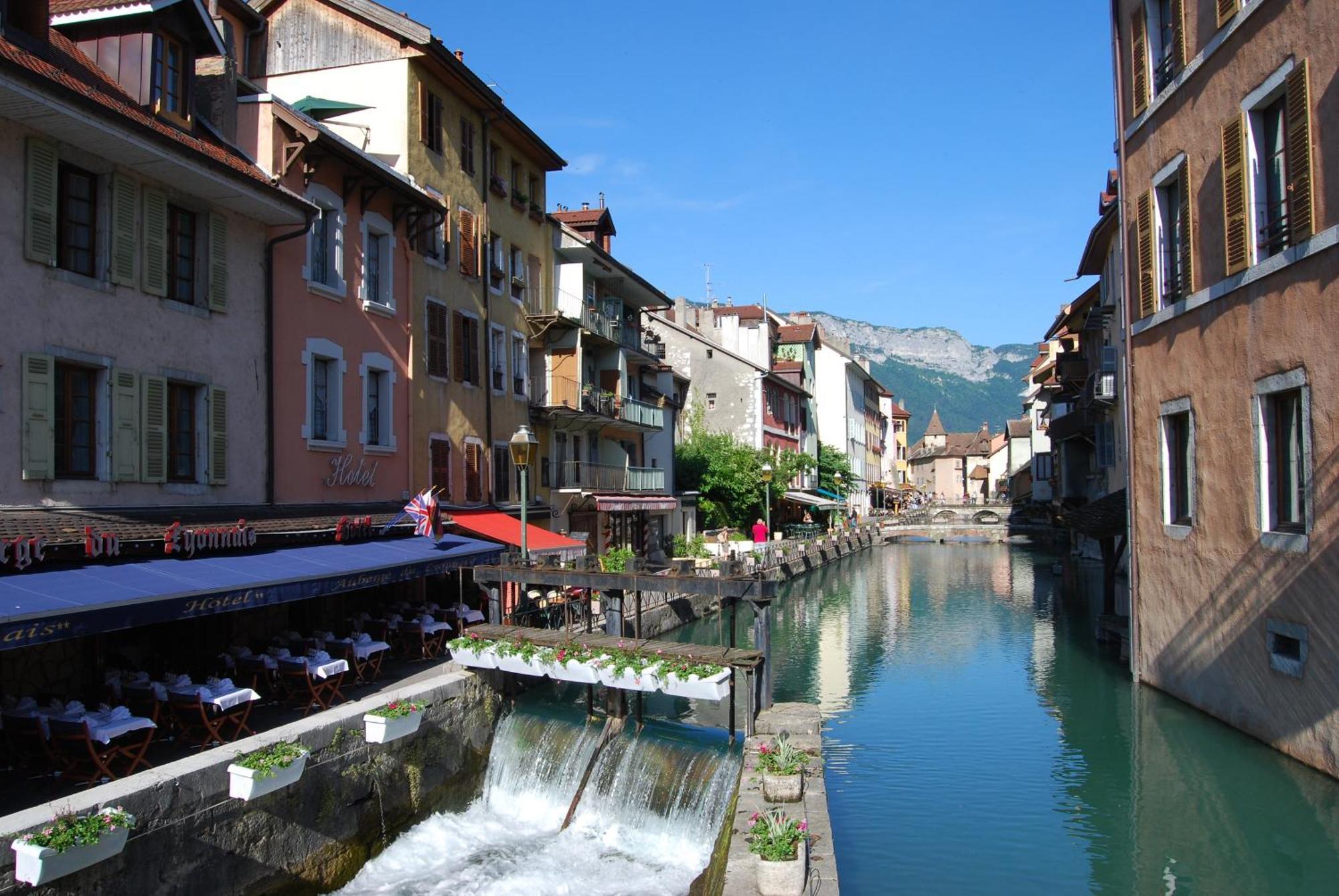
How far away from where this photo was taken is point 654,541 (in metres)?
40.8

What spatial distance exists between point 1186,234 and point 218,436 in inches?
628

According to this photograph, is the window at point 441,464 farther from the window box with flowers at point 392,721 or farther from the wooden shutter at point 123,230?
the window box with flowers at point 392,721

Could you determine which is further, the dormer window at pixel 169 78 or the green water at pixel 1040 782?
the dormer window at pixel 169 78

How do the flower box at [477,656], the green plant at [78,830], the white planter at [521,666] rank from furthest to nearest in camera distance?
the flower box at [477,656] < the white planter at [521,666] < the green plant at [78,830]

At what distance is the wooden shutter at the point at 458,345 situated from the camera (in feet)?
78.1

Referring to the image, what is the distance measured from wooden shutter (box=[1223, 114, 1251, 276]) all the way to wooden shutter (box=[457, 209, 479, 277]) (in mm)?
16611

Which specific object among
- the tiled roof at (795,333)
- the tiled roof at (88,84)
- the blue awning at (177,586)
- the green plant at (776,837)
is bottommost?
the green plant at (776,837)

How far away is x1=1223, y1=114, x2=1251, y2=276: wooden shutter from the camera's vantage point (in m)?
13.9

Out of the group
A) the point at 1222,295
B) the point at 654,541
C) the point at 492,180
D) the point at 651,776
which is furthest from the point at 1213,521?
the point at 654,541

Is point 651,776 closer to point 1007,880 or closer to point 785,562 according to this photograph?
point 1007,880

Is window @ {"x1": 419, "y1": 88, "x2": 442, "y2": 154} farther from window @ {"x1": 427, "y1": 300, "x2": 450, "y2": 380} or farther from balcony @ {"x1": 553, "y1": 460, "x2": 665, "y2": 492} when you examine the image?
balcony @ {"x1": 553, "y1": 460, "x2": 665, "y2": 492}

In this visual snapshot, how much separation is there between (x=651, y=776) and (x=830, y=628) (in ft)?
60.1

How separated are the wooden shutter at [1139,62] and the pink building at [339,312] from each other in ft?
46.3

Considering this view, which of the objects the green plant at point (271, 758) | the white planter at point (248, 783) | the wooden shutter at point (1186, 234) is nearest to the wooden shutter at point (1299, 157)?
the wooden shutter at point (1186, 234)
